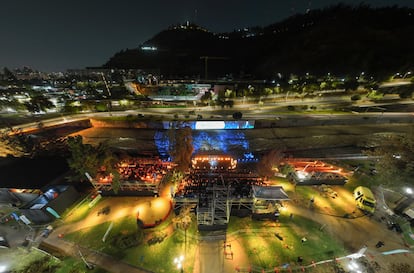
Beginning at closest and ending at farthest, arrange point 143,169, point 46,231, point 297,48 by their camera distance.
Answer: point 46,231, point 143,169, point 297,48

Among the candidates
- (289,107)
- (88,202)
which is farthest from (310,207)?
(289,107)

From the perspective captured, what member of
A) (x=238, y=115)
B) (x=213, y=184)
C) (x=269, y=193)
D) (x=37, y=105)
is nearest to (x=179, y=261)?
(x=213, y=184)

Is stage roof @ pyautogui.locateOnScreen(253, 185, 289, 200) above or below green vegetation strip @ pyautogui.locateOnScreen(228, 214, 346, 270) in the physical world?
above

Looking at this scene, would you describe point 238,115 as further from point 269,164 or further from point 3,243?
point 3,243

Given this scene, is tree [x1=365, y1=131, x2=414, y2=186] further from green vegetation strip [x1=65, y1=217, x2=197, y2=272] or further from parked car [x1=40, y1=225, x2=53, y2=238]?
Result: parked car [x1=40, y1=225, x2=53, y2=238]

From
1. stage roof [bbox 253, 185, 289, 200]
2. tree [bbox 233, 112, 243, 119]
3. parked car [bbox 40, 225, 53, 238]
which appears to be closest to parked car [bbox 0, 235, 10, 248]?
parked car [bbox 40, 225, 53, 238]

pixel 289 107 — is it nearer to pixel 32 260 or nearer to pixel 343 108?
pixel 343 108
